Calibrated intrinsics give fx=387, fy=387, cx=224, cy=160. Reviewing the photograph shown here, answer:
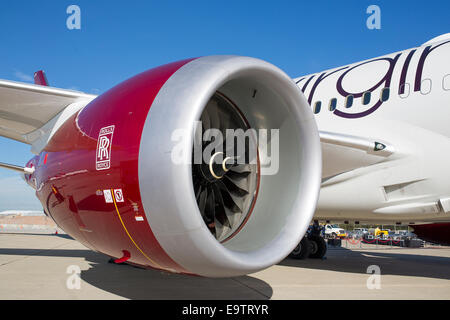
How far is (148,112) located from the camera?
284 centimetres

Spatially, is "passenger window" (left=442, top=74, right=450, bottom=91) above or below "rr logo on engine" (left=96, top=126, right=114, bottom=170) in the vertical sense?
above

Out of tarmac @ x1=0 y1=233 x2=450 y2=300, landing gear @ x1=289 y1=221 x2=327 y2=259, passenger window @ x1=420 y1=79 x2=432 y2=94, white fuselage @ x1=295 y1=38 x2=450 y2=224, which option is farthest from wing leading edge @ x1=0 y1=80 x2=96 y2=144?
landing gear @ x1=289 y1=221 x2=327 y2=259

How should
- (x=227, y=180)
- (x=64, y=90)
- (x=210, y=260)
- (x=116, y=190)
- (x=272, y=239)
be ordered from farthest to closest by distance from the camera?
(x=64, y=90) → (x=227, y=180) → (x=272, y=239) → (x=116, y=190) → (x=210, y=260)

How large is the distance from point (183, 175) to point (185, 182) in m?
0.05

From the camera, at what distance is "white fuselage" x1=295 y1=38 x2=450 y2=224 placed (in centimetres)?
485

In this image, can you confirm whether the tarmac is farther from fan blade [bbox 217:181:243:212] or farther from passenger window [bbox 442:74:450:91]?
passenger window [bbox 442:74:450:91]

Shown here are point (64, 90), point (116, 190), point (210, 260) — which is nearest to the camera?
point (210, 260)

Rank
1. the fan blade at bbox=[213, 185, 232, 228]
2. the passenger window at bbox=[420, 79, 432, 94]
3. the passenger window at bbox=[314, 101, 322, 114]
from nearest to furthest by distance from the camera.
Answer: the fan blade at bbox=[213, 185, 232, 228]
the passenger window at bbox=[420, 79, 432, 94]
the passenger window at bbox=[314, 101, 322, 114]

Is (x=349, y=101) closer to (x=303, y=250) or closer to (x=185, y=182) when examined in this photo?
(x=185, y=182)

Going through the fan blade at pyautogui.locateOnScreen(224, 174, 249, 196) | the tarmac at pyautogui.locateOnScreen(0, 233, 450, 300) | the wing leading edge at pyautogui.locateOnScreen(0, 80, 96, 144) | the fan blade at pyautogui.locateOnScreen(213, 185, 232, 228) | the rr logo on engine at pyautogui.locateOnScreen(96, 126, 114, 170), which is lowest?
the tarmac at pyautogui.locateOnScreen(0, 233, 450, 300)

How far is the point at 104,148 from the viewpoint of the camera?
3092 mm
